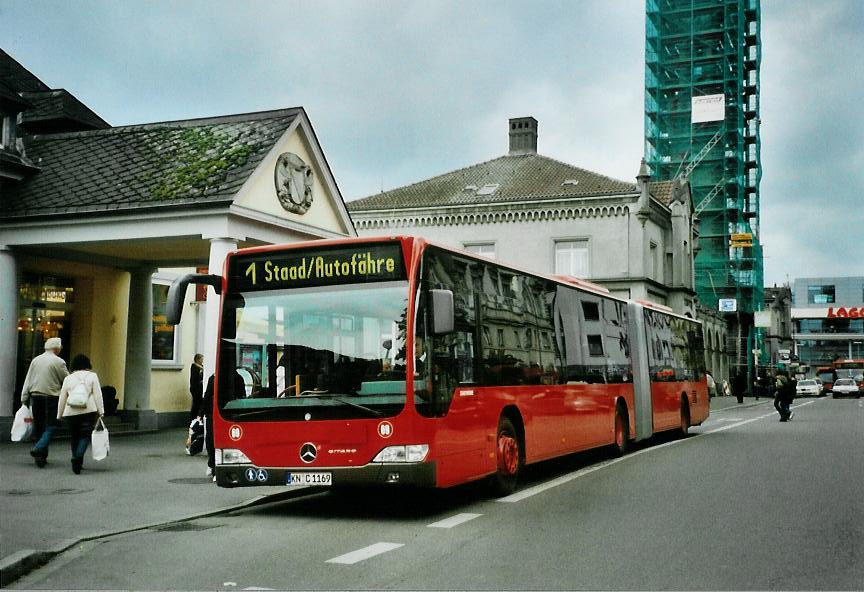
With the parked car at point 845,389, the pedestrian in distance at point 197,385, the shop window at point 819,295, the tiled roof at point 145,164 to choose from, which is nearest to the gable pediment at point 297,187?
the tiled roof at point 145,164

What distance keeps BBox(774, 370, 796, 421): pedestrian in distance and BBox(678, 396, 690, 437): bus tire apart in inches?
345

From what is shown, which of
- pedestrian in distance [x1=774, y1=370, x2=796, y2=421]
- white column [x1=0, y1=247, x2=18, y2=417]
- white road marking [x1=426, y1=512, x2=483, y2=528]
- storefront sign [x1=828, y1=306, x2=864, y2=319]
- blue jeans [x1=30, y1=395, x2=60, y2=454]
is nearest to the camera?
white road marking [x1=426, y1=512, x2=483, y2=528]

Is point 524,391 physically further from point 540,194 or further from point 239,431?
point 540,194

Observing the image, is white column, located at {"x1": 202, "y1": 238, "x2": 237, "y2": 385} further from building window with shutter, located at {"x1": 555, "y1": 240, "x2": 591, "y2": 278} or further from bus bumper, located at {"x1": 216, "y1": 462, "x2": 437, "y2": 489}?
building window with shutter, located at {"x1": 555, "y1": 240, "x2": 591, "y2": 278}

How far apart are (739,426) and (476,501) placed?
19.1m

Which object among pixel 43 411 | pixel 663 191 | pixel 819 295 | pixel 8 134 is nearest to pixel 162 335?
pixel 8 134

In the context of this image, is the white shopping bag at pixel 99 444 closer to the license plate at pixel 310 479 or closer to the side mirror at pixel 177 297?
the side mirror at pixel 177 297

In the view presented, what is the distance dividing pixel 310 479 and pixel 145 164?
11.3m

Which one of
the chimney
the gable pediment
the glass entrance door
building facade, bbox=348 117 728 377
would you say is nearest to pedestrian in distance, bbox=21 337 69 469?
the gable pediment

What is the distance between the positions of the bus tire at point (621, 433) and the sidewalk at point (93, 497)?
7.06 metres

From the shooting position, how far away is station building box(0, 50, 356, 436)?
17.9 m

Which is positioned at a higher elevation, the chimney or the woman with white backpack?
the chimney

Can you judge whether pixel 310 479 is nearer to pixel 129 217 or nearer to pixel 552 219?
pixel 129 217

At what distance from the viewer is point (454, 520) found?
389 inches
